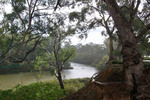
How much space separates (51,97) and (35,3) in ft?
12.9

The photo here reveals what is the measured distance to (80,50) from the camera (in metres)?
38.6

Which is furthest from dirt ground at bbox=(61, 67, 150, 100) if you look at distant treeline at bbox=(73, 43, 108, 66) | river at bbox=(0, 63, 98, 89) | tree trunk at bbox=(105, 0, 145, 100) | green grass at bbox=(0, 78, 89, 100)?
distant treeline at bbox=(73, 43, 108, 66)

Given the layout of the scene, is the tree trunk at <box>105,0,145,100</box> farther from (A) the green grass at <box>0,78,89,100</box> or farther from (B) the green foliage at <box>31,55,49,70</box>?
(B) the green foliage at <box>31,55,49,70</box>

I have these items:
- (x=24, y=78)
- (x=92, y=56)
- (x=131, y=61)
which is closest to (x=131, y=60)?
(x=131, y=61)

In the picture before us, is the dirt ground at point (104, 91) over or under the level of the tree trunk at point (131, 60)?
→ under

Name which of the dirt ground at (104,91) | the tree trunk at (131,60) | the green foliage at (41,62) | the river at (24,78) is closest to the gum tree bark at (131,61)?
the tree trunk at (131,60)

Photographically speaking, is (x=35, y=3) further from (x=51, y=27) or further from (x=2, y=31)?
(x=2, y=31)

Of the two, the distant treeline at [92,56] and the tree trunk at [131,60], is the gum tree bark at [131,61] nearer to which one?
the tree trunk at [131,60]

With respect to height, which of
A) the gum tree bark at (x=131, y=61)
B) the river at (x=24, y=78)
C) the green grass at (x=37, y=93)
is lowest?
the river at (x=24, y=78)

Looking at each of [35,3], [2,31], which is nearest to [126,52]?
[35,3]

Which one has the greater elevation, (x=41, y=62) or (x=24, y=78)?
(x=41, y=62)

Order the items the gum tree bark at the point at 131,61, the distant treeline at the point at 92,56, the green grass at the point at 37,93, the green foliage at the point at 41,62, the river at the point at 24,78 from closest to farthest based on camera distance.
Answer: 1. the gum tree bark at the point at 131,61
2. the green grass at the point at 37,93
3. the green foliage at the point at 41,62
4. the river at the point at 24,78
5. the distant treeline at the point at 92,56

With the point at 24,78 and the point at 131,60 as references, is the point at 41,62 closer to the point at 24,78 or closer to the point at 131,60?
the point at 131,60

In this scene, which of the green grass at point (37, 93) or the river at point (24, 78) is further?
the river at point (24, 78)
